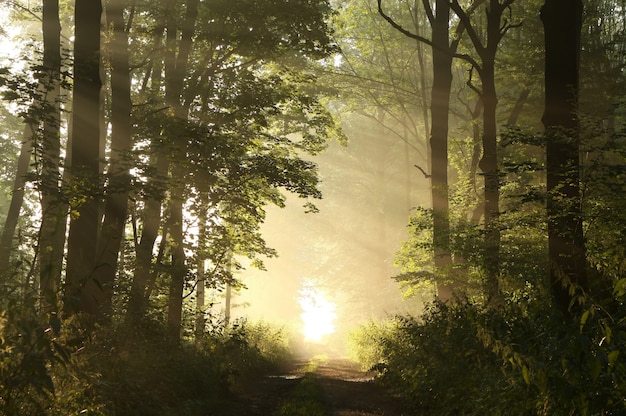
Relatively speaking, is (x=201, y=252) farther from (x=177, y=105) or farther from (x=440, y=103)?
(x=440, y=103)

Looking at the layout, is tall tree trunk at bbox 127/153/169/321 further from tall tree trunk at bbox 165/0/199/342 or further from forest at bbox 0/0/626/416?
tall tree trunk at bbox 165/0/199/342

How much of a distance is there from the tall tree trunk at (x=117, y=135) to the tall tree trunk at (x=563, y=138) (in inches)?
303

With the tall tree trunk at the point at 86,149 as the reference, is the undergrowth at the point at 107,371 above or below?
below

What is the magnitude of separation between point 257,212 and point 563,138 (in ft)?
35.8

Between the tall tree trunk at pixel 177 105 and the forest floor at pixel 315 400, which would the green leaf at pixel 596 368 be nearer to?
the forest floor at pixel 315 400

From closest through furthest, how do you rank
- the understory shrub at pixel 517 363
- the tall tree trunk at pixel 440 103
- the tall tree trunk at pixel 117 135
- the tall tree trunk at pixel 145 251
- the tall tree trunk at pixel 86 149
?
the understory shrub at pixel 517 363 → the tall tree trunk at pixel 86 149 → the tall tree trunk at pixel 117 135 → the tall tree trunk at pixel 145 251 → the tall tree trunk at pixel 440 103

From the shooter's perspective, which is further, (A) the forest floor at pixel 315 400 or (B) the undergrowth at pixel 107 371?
(A) the forest floor at pixel 315 400

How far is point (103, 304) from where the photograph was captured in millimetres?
11250

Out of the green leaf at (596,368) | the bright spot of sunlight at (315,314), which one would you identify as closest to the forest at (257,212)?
the green leaf at (596,368)

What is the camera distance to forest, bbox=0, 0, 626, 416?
6.39 m

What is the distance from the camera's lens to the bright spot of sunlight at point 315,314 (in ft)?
245

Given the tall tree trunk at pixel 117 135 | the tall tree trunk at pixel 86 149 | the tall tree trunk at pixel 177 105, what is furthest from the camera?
the tall tree trunk at pixel 177 105

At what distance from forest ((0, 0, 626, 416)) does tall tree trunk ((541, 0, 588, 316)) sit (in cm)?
4

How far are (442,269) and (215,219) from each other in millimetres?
6966
